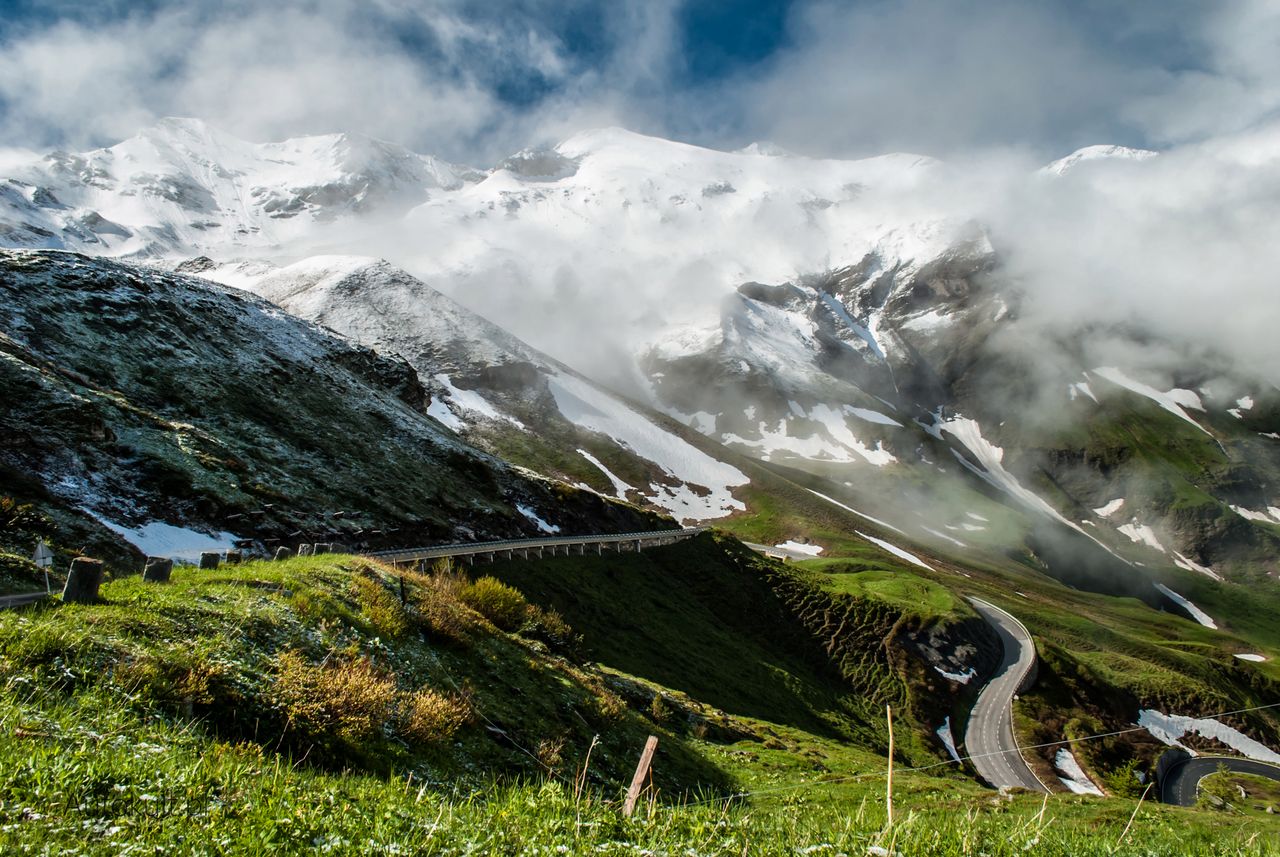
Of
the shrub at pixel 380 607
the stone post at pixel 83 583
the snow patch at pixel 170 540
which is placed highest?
the stone post at pixel 83 583

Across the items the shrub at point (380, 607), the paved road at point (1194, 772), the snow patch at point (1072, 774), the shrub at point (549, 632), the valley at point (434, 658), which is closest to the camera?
the valley at point (434, 658)

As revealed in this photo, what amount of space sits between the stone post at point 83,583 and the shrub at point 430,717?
4981 mm

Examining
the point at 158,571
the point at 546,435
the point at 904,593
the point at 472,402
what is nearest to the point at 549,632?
the point at 158,571

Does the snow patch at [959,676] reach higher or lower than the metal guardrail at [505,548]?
lower

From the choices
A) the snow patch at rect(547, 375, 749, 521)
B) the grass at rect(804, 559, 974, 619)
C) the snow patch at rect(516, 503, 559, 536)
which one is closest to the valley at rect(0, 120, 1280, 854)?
the snow patch at rect(516, 503, 559, 536)

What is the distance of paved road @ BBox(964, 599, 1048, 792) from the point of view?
50438 millimetres

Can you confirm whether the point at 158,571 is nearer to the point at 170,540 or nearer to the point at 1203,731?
the point at 170,540

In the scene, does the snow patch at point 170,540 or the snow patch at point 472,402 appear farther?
the snow patch at point 472,402

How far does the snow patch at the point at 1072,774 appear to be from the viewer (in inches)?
2036

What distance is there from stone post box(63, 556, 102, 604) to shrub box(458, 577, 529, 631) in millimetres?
11882

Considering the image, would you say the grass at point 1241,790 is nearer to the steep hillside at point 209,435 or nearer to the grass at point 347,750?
the grass at point 347,750

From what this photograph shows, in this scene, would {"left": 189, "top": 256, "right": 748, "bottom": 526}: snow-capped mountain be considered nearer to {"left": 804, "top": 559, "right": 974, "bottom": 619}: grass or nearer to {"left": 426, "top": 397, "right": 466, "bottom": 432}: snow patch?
{"left": 426, "top": 397, "right": 466, "bottom": 432}: snow patch

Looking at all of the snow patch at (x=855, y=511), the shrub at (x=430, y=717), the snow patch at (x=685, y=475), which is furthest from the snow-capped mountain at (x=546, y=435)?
the shrub at (x=430, y=717)

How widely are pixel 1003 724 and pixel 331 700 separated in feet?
228
